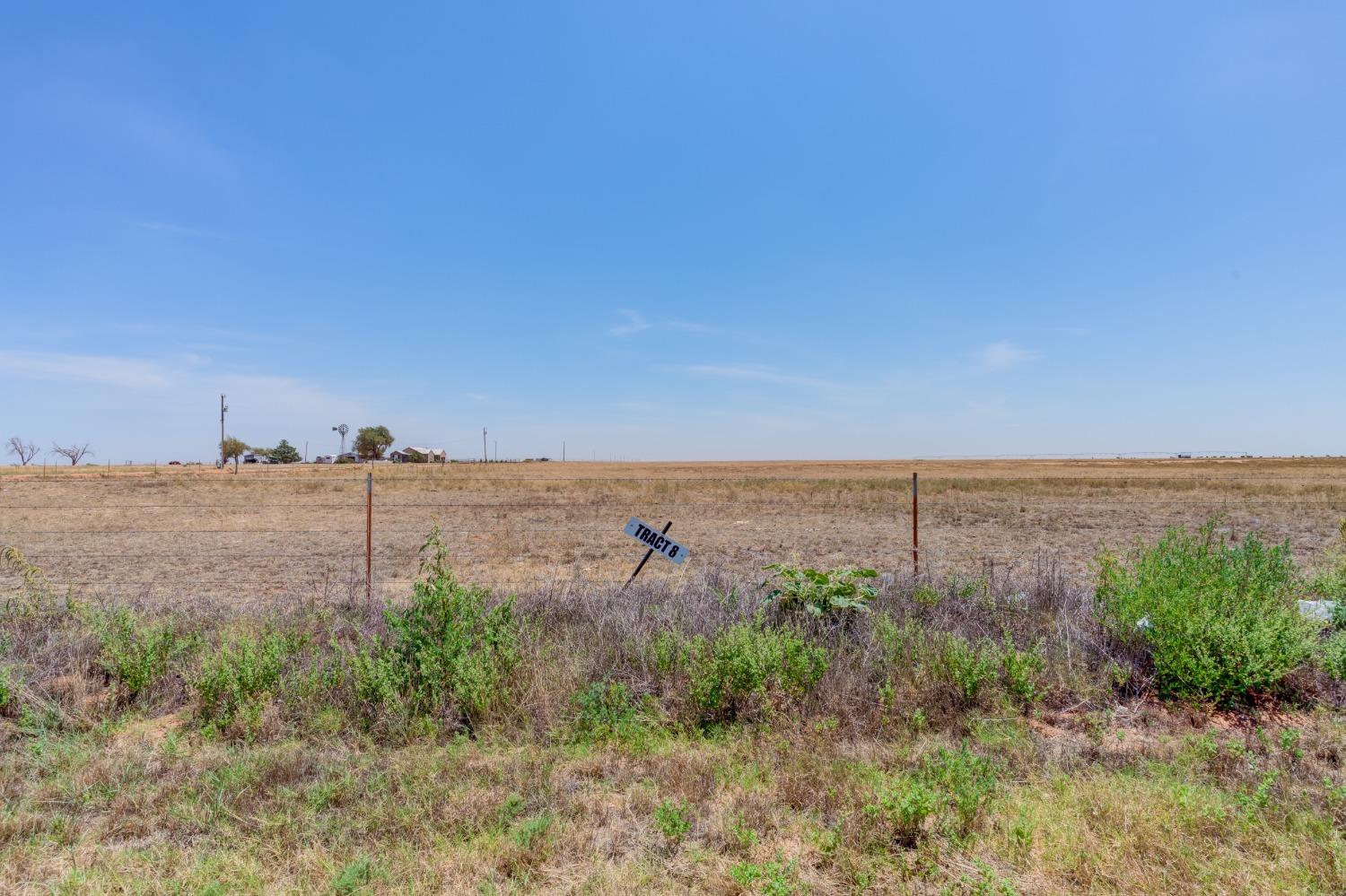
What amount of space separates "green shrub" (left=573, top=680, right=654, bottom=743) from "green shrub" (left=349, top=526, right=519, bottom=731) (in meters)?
0.61

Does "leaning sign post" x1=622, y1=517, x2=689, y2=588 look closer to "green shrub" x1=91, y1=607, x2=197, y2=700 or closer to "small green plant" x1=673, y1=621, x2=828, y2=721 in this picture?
"small green plant" x1=673, y1=621, x2=828, y2=721

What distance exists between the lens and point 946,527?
20.5 meters

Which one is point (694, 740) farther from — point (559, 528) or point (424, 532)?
point (424, 532)

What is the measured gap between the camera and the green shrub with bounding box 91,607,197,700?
518 centimetres

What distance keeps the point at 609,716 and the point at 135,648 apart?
385 cm

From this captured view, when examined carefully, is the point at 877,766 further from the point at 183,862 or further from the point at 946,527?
the point at 946,527

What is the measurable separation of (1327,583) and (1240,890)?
577 centimetres

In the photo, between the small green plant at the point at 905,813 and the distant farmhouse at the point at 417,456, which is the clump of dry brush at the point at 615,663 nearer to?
the small green plant at the point at 905,813

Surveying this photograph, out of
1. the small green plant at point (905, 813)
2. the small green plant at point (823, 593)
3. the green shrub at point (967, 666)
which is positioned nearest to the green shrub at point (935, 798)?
the small green plant at point (905, 813)

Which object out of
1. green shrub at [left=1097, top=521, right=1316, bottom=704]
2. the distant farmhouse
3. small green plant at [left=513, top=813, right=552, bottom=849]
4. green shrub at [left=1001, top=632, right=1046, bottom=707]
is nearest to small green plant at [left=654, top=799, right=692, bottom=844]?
small green plant at [left=513, top=813, right=552, bottom=849]

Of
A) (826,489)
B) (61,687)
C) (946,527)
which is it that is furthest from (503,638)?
(826,489)

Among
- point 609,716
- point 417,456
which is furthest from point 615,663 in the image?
point 417,456

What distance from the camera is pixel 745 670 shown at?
4840 millimetres

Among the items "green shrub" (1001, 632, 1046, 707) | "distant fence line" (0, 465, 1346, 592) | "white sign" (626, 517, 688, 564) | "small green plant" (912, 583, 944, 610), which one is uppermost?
"white sign" (626, 517, 688, 564)
